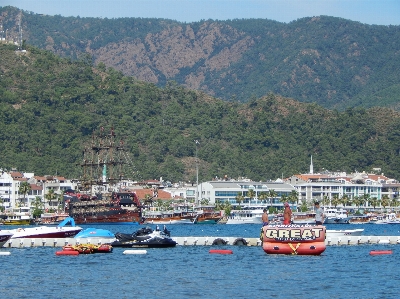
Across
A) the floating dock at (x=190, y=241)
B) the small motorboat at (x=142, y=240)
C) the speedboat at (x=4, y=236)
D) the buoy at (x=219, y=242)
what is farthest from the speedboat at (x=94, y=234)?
the buoy at (x=219, y=242)

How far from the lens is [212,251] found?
284 feet

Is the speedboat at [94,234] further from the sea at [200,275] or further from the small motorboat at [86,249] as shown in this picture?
the small motorboat at [86,249]

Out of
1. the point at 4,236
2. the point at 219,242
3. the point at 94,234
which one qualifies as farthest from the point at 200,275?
the point at 94,234

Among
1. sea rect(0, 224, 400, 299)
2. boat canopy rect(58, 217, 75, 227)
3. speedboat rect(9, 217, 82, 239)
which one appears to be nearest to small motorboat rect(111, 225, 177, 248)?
sea rect(0, 224, 400, 299)

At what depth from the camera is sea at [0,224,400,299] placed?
60.2m

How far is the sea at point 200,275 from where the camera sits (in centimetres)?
6022

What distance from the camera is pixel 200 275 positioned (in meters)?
69.1

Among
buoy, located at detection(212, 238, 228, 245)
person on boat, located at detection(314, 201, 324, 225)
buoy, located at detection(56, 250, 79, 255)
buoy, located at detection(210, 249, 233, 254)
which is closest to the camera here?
person on boat, located at detection(314, 201, 324, 225)

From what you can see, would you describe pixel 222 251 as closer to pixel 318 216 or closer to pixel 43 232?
pixel 318 216

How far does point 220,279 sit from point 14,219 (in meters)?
134

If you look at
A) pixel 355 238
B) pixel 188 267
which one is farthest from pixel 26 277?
pixel 355 238

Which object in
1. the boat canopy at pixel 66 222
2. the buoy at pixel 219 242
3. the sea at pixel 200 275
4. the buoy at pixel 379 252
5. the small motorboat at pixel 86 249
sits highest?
the boat canopy at pixel 66 222

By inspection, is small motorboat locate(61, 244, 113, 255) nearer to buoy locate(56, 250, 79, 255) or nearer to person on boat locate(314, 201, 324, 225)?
buoy locate(56, 250, 79, 255)

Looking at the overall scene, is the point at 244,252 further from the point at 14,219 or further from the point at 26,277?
the point at 14,219
